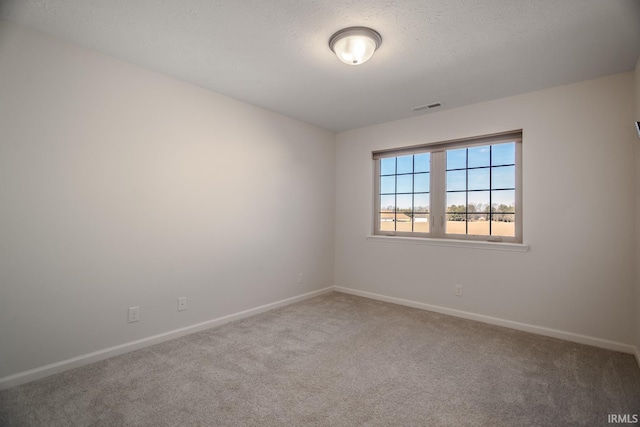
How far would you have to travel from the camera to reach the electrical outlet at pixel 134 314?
8.80 feet

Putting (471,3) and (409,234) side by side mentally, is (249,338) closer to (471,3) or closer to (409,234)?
(409,234)

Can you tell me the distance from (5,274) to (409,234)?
3963mm

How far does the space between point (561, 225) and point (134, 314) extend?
13.3 ft

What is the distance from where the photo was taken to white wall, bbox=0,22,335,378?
216cm

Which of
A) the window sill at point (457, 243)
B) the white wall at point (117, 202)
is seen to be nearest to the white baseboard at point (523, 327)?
the window sill at point (457, 243)

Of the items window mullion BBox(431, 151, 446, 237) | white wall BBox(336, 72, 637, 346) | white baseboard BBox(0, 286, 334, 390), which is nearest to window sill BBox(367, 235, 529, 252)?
white wall BBox(336, 72, 637, 346)

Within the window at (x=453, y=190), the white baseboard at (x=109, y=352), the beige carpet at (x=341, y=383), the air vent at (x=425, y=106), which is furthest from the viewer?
the air vent at (x=425, y=106)

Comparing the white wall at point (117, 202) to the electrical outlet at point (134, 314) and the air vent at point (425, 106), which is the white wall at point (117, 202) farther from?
the air vent at point (425, 106)

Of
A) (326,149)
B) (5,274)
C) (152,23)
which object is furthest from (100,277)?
(326,149)

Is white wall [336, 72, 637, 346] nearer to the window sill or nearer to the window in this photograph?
the window sill

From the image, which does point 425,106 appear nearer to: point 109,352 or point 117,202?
point 117,202

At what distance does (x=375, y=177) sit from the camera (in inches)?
180

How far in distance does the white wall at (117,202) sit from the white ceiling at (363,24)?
320 mm

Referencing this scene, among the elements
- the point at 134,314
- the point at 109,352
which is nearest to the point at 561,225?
the point at 134,314
